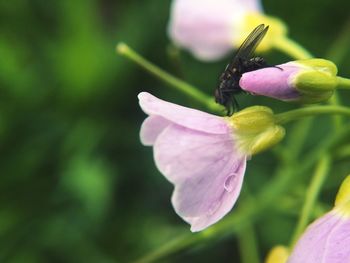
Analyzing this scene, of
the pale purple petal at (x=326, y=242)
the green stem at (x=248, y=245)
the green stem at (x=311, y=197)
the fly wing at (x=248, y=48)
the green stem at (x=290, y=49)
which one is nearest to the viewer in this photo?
the pale purple petal at (x=326, y=242)

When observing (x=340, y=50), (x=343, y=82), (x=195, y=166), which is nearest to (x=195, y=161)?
(x=195, y=166)

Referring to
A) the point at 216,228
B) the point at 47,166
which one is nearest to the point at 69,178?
the point at 47,166

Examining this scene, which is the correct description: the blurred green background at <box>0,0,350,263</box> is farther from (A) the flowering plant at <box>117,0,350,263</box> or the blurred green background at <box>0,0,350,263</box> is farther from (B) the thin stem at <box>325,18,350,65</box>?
(A) the flowering plant at <box>117,0,350,263</box>

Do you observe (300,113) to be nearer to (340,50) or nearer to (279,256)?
(279,256)

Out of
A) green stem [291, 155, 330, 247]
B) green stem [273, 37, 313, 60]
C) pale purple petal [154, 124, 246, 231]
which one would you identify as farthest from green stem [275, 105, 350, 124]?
green stem [273, 37, 313, 60]

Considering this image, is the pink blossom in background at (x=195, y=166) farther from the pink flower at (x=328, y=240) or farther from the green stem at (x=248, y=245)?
the green stem at (x=248, y=245)

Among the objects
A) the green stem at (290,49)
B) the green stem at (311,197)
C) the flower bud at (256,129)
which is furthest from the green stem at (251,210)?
the flower bud at (256,129)
